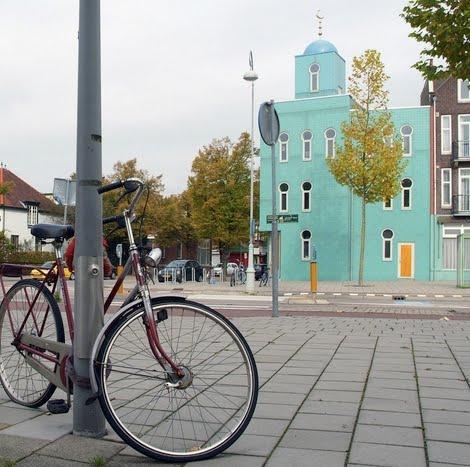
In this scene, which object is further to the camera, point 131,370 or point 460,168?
point 460,168

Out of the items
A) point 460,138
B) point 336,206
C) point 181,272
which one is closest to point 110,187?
point 181,272

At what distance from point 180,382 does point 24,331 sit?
152cm

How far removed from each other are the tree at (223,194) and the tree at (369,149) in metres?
11.0

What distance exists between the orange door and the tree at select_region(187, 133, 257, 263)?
384 inches

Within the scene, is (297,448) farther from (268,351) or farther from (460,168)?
(460,168)

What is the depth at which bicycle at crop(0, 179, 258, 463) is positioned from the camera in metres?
3.29

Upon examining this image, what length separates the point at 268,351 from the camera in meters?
7.02

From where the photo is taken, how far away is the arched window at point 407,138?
36.2 m

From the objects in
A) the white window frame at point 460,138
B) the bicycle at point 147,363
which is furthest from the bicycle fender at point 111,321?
the white window frame at point 460,138

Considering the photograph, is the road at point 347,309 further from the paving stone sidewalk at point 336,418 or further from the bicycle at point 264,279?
the bicycle at point 264,279

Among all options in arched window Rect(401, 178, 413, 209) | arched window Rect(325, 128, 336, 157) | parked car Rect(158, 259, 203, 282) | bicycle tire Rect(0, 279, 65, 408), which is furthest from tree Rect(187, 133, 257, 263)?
bicycle tire Rect(0, 279, 65, 408)

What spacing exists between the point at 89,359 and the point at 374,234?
3411cm

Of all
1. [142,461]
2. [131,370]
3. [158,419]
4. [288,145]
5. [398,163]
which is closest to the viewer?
[142,461]

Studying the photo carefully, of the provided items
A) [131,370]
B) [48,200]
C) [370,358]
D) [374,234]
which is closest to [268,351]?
[370,358]
